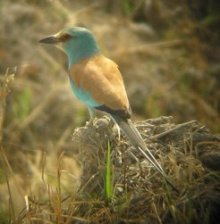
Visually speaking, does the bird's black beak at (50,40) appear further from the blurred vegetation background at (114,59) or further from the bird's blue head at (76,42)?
the blurred vegetation background at (114,59)

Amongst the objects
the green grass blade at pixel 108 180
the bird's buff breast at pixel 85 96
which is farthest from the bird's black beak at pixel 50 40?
the green grass blade at pixel 108 180

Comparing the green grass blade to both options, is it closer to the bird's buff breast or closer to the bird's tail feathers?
the bird's tail feathers

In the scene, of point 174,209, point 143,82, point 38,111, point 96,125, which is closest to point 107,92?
point 96,125

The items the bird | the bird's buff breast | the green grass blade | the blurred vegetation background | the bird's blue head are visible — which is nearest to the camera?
the green grass blade

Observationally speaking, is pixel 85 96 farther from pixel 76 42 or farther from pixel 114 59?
pixel 114 59

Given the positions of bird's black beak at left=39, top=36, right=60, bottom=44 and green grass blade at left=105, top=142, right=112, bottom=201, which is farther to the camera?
bird's black beak at left=39, top=36, right=60, bottom=44

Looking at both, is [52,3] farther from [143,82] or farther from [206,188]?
[206,188]

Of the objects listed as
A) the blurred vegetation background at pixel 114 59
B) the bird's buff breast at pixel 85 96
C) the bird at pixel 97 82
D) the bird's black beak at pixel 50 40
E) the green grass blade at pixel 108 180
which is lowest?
the blurred vegetation background at pixel 114 59

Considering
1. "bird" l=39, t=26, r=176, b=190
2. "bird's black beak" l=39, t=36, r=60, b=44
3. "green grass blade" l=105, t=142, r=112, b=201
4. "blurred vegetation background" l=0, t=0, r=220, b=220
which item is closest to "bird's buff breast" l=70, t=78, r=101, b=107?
"bird" l=39, t=26, r=176, b=190
